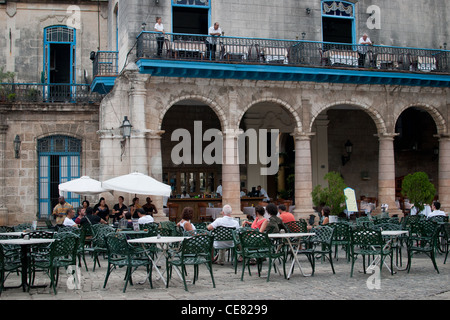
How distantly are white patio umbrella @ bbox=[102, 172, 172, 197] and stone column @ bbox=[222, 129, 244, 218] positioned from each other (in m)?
4.80

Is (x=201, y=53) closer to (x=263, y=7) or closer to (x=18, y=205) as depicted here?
(x=263, y=7)

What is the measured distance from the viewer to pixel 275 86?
62.6 feet

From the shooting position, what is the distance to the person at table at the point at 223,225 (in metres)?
11.0

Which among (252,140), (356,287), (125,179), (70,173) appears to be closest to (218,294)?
(356,287)

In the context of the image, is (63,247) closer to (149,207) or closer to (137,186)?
(137,186)

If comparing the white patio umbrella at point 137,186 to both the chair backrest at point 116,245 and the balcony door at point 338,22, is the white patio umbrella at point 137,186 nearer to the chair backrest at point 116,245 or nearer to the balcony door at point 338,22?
the chair backrest at point 116,245

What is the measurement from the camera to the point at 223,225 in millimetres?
11289

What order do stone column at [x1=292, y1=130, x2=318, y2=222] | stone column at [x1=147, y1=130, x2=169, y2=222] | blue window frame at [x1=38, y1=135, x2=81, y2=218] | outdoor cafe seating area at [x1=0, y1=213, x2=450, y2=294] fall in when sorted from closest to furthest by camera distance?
outdoor cafe seating area at [x1=0, y1=213, x2=450, y2=294]
stone column at [x1=147, y1=130, x2=169, y2=222]
stone column at [x1=292, y1=130, x2=318, y2=222]
blue window frame at [x1=38, y1=135, x2=81, y2=218]

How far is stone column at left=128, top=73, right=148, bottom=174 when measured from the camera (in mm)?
17578

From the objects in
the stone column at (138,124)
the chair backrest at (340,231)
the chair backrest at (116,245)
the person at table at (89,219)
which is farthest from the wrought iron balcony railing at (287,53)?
the chair backrest at (116,245)

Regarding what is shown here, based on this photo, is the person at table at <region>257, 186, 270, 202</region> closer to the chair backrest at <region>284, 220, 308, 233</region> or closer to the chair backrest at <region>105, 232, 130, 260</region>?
the chair backrest at <region>284, 220, 308, 233</region>

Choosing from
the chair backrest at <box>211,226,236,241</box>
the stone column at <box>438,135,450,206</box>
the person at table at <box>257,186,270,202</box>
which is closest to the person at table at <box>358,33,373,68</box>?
the stone column at <box>438,135,450,206</box>

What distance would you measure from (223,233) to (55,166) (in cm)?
1124

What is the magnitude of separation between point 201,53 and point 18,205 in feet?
27.2
